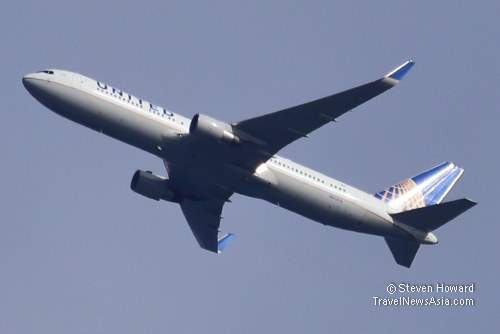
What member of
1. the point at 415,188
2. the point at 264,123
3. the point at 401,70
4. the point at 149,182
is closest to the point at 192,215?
the point at 149,182

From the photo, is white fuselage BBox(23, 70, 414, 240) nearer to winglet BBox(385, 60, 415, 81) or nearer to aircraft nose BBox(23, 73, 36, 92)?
aircraft nose BBox(23, 73, 36, 92)

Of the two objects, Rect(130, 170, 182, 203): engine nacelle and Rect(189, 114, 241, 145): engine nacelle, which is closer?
Rect(189, 114, 241, 145): engine nacelle

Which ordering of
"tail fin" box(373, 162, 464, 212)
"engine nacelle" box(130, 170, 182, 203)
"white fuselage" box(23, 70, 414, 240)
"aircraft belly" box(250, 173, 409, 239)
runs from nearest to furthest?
"white fuselage" box(23, 70, 414, 240), "aircraft belly" box(250, 173, 409, 239), "engine nacelle" box(130, 170, 182, 203), "tail fin" box(373, 162, 464, 212)

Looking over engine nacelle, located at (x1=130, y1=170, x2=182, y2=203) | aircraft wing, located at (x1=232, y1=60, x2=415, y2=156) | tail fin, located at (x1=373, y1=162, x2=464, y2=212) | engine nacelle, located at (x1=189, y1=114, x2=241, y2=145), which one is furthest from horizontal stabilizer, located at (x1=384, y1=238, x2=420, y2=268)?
engine nacelle, located at (x1=130, y1=170, x2=182, y2=203)

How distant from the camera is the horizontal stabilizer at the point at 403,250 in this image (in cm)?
4551

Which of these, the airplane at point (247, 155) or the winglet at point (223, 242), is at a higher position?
the airplane at point (247, 155)

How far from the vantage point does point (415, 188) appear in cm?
4944

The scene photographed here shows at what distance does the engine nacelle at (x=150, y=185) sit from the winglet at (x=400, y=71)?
17.6 metres

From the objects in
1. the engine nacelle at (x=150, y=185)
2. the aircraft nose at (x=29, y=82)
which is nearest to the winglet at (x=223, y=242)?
the engine nacelle at (x=150, y=185)

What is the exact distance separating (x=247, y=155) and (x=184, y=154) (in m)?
3.72

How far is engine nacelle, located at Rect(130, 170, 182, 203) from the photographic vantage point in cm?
4494

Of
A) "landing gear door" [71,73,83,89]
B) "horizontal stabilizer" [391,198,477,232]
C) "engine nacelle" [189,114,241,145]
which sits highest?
"landing gear door" [71,73,83,89]

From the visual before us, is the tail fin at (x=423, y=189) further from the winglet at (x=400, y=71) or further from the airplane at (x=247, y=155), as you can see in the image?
the winglet at (x=400, y=71)

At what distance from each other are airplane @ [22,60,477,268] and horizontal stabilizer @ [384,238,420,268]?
7 cm
